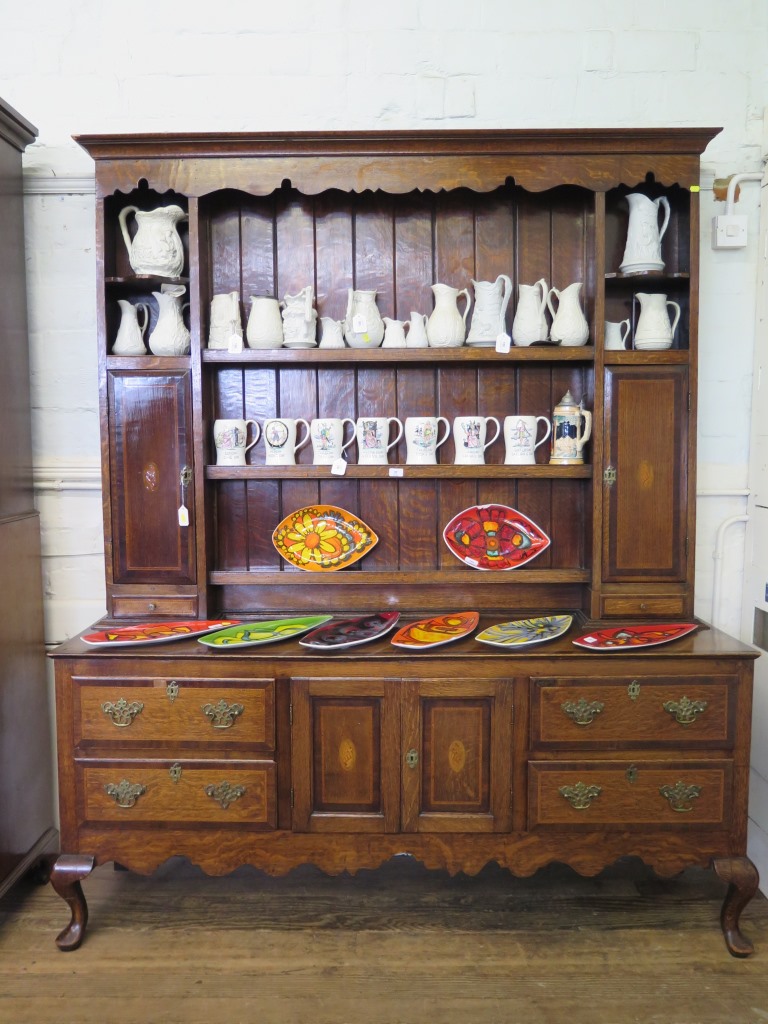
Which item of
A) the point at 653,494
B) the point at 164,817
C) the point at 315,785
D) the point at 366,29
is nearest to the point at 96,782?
the point at 164,817

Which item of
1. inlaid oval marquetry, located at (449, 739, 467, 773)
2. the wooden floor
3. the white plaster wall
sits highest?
the white plaster wall

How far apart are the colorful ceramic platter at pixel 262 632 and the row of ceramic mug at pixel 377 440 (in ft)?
1.52

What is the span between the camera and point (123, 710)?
2020 millimetres

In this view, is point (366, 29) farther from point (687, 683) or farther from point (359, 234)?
point (687, 683)

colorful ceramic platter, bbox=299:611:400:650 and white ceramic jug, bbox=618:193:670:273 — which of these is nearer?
colorful ceramic platter, bbox=299:611:400:650

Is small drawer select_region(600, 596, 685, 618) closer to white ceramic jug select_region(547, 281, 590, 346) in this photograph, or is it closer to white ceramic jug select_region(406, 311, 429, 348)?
white ceramic jug select_region(547, 281, 590, 346)

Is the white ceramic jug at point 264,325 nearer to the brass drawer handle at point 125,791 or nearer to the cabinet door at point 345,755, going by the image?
the cabinet door at point 345,755

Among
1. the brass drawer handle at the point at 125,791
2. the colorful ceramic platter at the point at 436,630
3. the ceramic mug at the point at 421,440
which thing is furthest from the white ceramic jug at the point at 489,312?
the brass drawer handle at the point at 125,791

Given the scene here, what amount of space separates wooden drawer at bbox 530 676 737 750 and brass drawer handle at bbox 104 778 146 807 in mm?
1031

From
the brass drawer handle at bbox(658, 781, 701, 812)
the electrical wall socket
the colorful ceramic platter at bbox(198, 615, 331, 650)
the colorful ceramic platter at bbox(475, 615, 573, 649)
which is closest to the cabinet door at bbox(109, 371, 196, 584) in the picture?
the colorful ceramic platter at bbox(198, 615, 331, 650)

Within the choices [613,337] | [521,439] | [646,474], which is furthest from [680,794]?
[613,337]

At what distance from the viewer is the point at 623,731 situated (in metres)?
2.02

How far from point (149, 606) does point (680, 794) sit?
1544 millimetres

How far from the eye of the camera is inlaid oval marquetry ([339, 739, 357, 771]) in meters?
2.04
